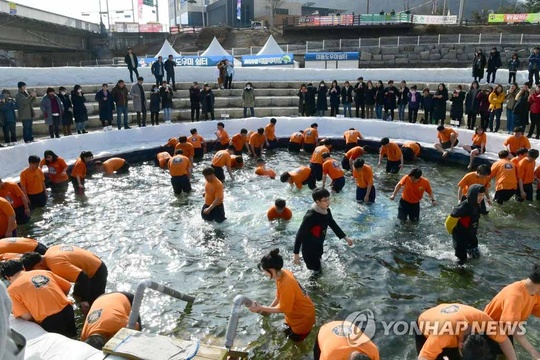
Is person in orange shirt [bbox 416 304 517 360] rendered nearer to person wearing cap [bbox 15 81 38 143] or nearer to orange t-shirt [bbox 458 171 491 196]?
orange t-shirt [bbox 458 171 491 196]

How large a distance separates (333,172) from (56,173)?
22.0 ft

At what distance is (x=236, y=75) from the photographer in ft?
74.8

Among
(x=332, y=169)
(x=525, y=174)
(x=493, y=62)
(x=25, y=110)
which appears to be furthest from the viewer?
(x=493, y=62)

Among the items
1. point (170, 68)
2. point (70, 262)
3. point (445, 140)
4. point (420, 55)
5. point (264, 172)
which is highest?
point (420, 55)

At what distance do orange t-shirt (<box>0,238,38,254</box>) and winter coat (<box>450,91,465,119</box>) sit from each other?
1444 centimetres

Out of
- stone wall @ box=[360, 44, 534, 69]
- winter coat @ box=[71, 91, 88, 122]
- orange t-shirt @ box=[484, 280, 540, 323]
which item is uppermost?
stone wall @ box=[360, 44, 534, 69]

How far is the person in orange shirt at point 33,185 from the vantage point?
9.59 m

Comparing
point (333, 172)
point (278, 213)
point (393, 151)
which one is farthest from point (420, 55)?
point (278, 213)

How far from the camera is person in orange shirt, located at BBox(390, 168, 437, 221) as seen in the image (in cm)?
845

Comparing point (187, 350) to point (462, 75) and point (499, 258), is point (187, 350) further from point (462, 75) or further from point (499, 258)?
point (462, 75)

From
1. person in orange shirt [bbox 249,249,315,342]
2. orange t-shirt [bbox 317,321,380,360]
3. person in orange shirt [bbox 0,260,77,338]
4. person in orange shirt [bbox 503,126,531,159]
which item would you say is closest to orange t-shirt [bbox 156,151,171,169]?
person in orange shirt [bbox 0,260,77,338]

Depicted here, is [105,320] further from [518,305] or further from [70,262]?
[518,305]

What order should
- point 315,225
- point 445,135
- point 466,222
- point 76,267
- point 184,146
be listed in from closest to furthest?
point 76,267, point 315,225, point 466,222, point 184,146, point 445,135

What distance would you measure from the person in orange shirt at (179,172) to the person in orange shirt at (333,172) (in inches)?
127
